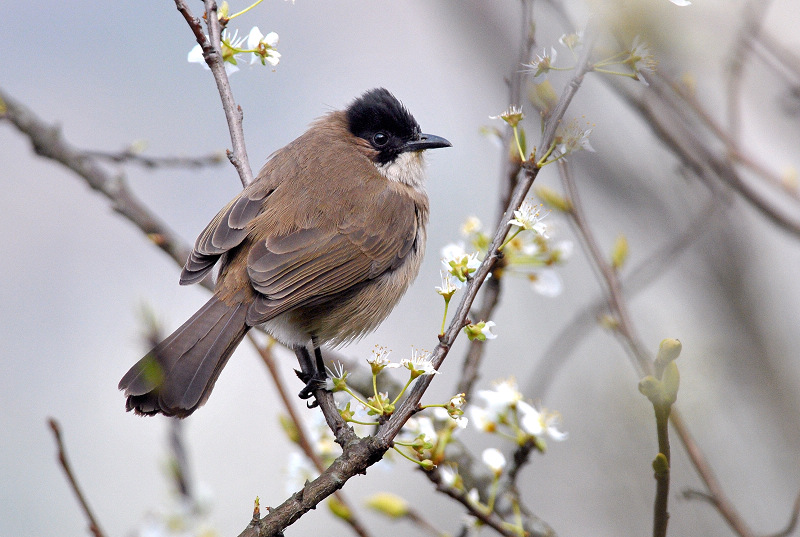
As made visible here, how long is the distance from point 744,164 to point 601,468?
6.50ft

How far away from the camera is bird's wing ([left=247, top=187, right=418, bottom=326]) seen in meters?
3.27

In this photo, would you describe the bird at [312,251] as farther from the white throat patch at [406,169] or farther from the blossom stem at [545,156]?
the blossom stem at [545,156]

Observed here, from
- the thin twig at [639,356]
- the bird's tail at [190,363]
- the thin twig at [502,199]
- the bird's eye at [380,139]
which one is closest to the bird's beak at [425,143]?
the bird's eye at [380,139]

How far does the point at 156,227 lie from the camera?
11.7 feet

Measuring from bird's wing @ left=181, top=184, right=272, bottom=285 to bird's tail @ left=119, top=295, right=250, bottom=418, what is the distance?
0.47ft

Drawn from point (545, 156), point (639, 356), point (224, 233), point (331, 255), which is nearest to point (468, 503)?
point (639, 356)

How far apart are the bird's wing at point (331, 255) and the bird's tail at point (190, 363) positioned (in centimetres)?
11

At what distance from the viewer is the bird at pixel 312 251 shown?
10.2 feet

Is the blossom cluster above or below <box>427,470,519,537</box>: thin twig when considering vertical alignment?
above

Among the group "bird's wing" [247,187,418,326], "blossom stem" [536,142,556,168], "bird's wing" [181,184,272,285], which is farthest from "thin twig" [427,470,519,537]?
"bird's wing" [181,184,272,285]

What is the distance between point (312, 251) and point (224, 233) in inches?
15.2

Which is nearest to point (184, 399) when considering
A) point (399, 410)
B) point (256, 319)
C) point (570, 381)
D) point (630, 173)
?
point (256, 319)

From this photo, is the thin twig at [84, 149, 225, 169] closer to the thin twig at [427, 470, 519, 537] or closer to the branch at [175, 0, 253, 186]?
the branch at [175, 0, 253, 186]

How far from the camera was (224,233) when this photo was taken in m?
3.43
